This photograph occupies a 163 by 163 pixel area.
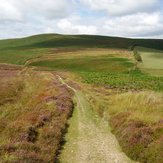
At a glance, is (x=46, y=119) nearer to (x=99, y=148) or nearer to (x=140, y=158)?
(x=99, y=148)

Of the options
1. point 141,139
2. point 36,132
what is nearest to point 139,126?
point 141,139

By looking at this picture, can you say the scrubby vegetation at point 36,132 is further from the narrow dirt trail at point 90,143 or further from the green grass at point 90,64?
the green grass at point 90,64

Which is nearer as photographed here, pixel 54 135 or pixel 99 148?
pixel 99 148

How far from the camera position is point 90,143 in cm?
2098

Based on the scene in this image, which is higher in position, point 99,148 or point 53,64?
point 99,148

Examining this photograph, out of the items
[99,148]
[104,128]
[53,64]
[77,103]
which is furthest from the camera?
[53,64]

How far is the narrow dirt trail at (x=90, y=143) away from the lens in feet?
60.2

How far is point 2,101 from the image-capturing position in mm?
43844

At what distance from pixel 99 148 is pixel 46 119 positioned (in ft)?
23.7

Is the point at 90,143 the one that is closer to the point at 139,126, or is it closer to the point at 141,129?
the point at 141,129

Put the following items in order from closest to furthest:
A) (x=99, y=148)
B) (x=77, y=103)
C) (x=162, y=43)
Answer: (x=99, y=148) → (x=77, y=103) → (x=162, y=43)

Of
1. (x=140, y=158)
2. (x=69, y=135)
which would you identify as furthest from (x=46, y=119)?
(x=140, y=158)

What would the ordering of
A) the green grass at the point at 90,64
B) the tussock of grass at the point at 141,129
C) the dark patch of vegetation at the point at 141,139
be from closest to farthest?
the dark patch of vegetation at the point at 141,139, the tussock of grass at the point at 141,129, the green grass at the point at 90,64

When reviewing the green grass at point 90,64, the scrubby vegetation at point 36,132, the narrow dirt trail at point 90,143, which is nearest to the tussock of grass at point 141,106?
the narrow dirt trail at point 90,143
